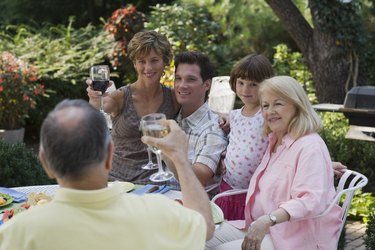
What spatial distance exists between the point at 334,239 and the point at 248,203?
43 centimetres

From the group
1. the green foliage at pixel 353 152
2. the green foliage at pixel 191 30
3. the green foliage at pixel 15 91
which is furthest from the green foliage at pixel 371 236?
the green foliage at pixel 191 30

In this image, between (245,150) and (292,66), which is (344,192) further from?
(292,66)

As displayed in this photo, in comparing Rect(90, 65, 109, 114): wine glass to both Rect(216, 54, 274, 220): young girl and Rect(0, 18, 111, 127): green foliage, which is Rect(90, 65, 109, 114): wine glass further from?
Rect(0, 18, 111, 127): green foliage

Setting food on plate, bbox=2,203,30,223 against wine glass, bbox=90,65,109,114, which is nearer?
food on plate, bbox=2,203,30,223

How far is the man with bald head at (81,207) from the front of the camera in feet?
5.38

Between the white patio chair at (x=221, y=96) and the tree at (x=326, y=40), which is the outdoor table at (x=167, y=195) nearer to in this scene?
the white patio chair at (x=221, y=96)

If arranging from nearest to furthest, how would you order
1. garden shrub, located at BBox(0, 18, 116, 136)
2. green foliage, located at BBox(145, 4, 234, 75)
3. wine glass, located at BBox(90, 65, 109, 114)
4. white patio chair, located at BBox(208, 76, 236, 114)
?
wine glass, located at BBox(90, 65, 109, 114) < white patio chair, located at BBox(208, 76, 236, 114) < garden shrub, located at BBox(0, 18, 116, 136) < green foliage, located at BBox(145, 4, 234, 75)

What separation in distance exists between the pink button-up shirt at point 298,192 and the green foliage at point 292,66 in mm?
6625

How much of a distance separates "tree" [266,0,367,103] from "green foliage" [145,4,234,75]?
2.35m

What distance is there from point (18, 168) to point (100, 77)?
1544 millimetres

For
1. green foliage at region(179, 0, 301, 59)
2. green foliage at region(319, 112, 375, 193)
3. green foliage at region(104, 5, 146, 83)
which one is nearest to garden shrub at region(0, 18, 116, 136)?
green foliage at region(104, 5, 146, 83)

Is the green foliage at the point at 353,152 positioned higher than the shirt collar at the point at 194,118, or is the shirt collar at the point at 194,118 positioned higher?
the shirt collar at the point at 194,118

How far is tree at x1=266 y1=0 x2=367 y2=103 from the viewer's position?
7242 mm

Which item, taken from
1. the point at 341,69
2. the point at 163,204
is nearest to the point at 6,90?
the point at 341,69
